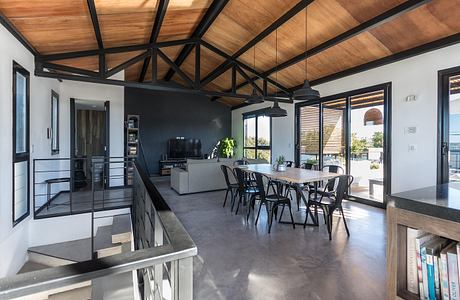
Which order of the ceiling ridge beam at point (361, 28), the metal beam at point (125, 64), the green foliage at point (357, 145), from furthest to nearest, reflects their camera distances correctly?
Result: the green foliage at point (357, 145)
the metal beam at point (125, 64)
the ceiling ridge beam at point (361, 28)

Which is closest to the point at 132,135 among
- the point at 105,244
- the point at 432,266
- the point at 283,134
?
the point at 105,244

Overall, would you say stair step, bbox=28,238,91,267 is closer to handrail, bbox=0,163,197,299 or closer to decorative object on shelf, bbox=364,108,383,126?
handrail, bbox=0,163,197,299

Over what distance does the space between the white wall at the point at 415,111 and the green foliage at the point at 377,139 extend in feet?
0.96

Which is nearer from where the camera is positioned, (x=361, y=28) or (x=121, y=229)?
(x=361, y=28)

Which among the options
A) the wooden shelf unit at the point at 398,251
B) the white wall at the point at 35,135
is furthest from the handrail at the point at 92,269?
the white wall at the point at 35,135

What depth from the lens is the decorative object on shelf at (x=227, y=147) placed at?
32.6 feet

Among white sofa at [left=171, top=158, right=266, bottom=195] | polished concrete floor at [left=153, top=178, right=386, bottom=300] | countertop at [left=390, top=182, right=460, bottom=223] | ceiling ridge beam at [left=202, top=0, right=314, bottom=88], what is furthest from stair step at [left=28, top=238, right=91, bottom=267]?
ceiling ridge beam at [left=202, top=0, right=314, bottom=88]

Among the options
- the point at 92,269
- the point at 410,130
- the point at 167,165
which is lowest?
the point at 167,165

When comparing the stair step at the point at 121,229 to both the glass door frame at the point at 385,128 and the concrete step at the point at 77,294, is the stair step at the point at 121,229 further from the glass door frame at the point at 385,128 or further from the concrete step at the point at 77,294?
the glass door frame at the point at 385,128

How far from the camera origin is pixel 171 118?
939 cm

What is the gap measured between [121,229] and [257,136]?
5.99 metres

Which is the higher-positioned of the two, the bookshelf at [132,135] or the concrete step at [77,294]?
the bookshelf at [132,135]

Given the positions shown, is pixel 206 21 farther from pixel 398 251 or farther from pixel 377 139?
pixel 398 251

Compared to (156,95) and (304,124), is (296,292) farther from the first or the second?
(156,95)
